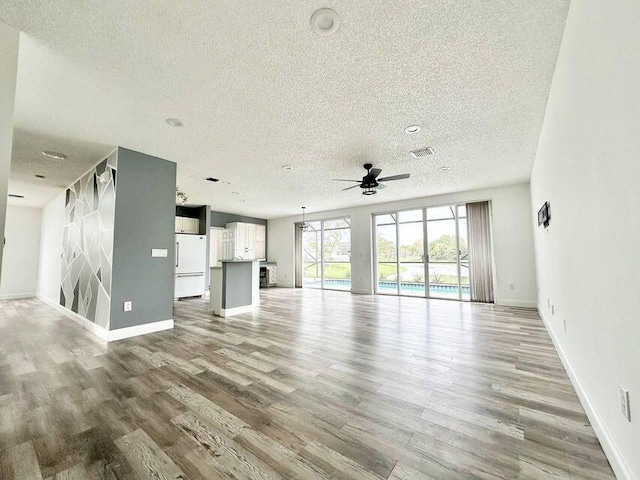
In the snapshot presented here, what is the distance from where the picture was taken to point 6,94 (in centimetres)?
174

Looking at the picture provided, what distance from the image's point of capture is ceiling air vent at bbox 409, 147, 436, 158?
12.8 ft

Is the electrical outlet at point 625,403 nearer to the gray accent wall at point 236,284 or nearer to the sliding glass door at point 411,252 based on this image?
the gray accent wall at point 236,284

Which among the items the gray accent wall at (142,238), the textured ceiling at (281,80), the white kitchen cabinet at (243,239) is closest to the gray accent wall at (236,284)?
the gray accent wall at (142,238)

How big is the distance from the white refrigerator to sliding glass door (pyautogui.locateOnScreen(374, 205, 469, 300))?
5063mm

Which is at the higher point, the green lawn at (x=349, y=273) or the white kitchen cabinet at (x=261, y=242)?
the white kitchen cabinet at (x=261, y=242)

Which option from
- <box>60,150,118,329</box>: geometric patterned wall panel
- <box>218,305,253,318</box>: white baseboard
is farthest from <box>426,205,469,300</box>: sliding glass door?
<box>60,150,118,329</box>: geometric patterned wall panel

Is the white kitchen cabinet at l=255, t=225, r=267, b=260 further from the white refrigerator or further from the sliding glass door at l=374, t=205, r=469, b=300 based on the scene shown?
the sliding glass door at l=374, t=205, r=469, b=300

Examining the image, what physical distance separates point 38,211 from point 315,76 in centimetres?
996

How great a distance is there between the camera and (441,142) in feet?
12.0

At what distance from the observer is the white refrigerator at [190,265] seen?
6875 millimetres

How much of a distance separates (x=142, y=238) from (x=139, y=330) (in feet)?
4.34

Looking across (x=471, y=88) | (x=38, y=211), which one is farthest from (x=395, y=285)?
(x=38, y=211)

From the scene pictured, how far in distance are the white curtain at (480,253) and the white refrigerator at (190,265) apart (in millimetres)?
6985

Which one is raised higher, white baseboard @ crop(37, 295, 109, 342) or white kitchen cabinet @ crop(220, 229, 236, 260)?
white kitchen cabinet @ crop(220, 229, 236, 260)
